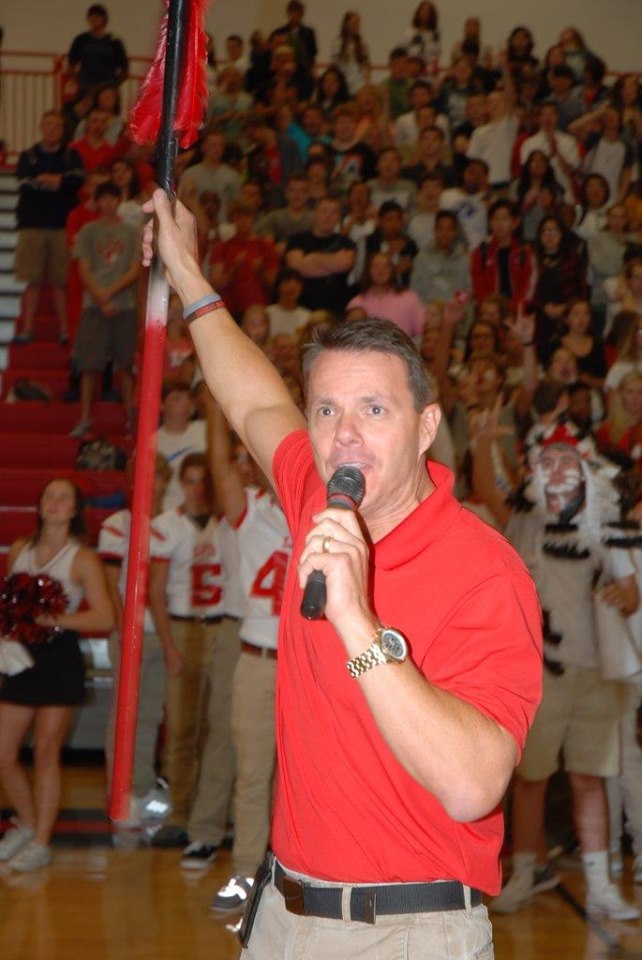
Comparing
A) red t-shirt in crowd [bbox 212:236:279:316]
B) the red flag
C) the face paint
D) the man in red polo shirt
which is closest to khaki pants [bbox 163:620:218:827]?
the face paint

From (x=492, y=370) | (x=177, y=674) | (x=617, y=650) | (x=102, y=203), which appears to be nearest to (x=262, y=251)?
(x=102, y=203)

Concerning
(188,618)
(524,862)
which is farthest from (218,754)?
(524,862)

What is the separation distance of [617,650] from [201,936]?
1.85 m

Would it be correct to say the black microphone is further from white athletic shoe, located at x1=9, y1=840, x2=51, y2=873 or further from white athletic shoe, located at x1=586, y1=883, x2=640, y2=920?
white athletic shoe, located at x1=9, y1=840, x2=51, y2=873

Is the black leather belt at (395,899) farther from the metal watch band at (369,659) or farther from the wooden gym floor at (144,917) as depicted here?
the wooden gym floor at (144,917)

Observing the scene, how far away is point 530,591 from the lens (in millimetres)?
2230

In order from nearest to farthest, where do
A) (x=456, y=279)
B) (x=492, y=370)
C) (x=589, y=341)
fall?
(x=492, y=370) → (x=589, y=341) → (x=456, y=279)

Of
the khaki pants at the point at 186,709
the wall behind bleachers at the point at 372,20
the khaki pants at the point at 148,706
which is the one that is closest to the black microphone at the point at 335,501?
the khaki pants at the point at 186,709

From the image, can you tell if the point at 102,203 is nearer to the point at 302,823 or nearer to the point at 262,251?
the point at 262,251

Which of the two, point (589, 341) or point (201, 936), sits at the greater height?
point (589, 341)

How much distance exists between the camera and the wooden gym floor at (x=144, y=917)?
Answer: 16.5 feet

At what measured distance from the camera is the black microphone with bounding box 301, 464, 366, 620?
1807 mm

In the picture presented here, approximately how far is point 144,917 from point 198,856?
69cm

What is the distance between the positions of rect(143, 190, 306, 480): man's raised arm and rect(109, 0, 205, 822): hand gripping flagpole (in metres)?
0.05
